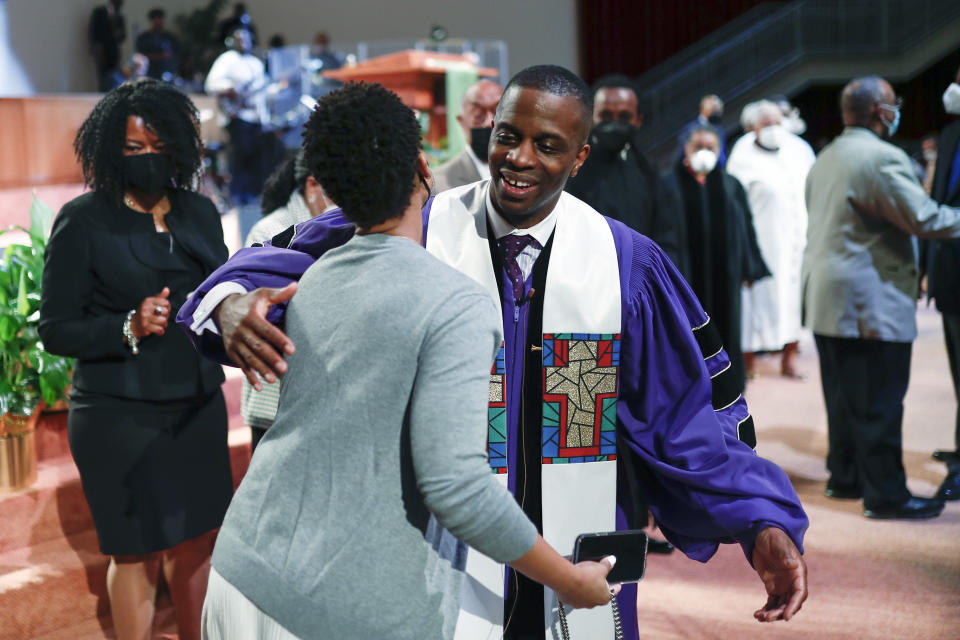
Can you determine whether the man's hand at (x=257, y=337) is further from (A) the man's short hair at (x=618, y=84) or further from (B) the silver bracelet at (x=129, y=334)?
(A) the man's short hair at (x=618, y=84)

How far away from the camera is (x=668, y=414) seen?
6.51ft

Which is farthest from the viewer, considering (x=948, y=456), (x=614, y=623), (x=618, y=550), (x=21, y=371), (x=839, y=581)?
(x=948, y=456)

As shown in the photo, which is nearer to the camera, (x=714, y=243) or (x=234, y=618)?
(x=234, y=618)

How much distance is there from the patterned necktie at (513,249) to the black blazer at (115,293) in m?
1.32

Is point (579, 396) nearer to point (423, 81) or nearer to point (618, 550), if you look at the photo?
point (618, 550)

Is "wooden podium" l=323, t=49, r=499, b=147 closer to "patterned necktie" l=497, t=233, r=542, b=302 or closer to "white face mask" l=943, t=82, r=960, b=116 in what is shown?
"white face mask" l=943, t=82, r=960, b=116

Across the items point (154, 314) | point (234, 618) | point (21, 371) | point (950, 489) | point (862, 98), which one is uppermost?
point (862, 98)

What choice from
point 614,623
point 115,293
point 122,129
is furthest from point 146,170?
point 614,623

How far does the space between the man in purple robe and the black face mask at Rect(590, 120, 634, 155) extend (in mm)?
2358

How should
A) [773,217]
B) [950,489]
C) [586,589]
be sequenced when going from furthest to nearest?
1. [773,217]
2. [950,489]
3. [586,589]

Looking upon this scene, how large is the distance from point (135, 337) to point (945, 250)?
3.98 m

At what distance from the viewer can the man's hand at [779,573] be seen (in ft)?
5.76

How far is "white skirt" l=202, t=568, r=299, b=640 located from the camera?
55.6 inches

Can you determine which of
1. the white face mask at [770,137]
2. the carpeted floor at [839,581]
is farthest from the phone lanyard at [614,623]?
the white face mask at [770,137]
